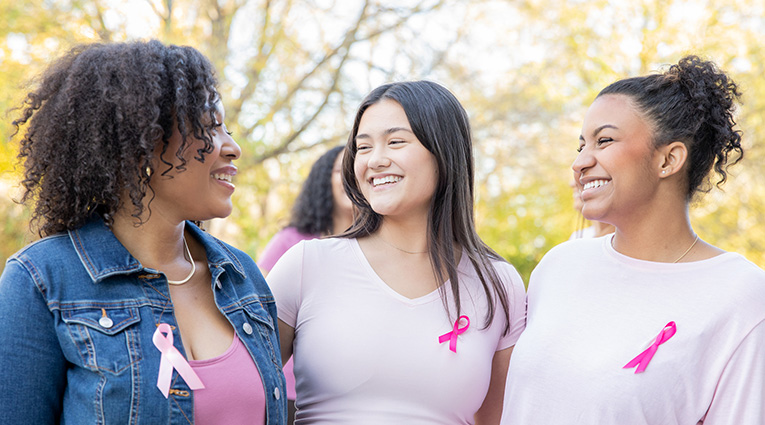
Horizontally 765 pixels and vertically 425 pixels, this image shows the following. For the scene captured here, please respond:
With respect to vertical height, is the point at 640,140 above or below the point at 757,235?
above

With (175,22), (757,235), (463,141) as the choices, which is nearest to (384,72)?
(175,22)

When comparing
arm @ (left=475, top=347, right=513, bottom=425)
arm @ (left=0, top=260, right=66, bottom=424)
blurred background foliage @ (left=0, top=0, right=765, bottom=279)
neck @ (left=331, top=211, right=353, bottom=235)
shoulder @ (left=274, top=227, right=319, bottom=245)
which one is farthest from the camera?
blurred background foliage @ (left=0, top=0, right=765, bottom=279)

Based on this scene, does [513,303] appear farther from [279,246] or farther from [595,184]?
[279,246]

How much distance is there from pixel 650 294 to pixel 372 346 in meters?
0.88

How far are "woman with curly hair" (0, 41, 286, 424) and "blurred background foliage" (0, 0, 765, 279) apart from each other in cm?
634

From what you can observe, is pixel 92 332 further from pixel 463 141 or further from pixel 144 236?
pixel 463 141

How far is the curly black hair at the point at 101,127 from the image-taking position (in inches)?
69.7

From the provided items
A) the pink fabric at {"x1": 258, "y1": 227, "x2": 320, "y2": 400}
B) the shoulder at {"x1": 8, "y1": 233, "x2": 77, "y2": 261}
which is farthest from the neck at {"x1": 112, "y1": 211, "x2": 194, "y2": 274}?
the pink fabric at {"x1": 258, "y1": 227, "x2": 320, "y2": 400}

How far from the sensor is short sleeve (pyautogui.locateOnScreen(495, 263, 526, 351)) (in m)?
2.47

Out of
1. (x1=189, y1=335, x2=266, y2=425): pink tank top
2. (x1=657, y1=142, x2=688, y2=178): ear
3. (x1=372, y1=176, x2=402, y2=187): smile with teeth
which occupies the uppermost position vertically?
(x1=657, y1=142, x2=688, y2=178): ear

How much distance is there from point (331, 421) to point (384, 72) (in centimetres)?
804

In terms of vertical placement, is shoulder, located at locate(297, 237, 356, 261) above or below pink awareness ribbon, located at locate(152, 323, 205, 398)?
above

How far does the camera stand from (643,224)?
7.45 ft

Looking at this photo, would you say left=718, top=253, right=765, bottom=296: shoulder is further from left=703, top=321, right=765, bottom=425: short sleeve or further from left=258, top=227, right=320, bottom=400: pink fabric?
left=258, top=227, right=320, bottom=400: pink fabric
